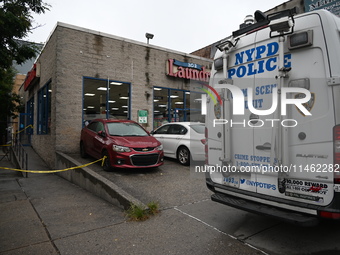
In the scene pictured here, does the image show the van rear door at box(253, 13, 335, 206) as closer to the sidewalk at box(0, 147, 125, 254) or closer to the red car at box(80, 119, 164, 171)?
the sidewalk at box(0, 147, 125, 254)

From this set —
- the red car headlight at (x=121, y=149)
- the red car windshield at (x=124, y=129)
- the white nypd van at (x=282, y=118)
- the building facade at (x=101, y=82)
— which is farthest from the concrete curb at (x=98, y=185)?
the building facade at (x=101, y=82)

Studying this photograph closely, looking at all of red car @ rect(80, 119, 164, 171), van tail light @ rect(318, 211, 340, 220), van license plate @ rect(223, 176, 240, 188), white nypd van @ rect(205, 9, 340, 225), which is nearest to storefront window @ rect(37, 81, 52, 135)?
red car @ rect(80, 119, 164, 171)

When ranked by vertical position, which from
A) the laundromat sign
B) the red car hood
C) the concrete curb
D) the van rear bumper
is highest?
the laundromat sign

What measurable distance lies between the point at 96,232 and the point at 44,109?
11734 millimetres

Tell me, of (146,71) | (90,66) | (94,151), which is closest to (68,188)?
(94,151)

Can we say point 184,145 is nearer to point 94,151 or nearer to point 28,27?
point 94,151

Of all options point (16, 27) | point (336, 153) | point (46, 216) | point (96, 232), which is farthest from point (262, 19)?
point (16, 27)

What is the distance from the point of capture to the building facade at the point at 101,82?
435 inches

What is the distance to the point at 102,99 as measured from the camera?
42.6ft

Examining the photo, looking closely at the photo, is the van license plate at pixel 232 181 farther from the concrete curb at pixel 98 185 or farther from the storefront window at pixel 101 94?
the storefront window at pixel 101 94

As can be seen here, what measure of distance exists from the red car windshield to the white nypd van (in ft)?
15.8

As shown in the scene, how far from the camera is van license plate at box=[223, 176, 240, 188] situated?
12.3 feet

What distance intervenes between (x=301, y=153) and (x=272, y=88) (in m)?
0.91

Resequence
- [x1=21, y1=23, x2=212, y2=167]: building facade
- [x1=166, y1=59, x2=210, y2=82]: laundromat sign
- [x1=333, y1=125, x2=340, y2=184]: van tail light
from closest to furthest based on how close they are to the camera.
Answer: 1. [x1=333, y1=125, x2=340, y2=184]: van tail light
2. [x1=21, y1=23, x2=212, y2=167]: building facade
3. [x1=166, y1=59, x2=210, y2=82]: laundromat sign
